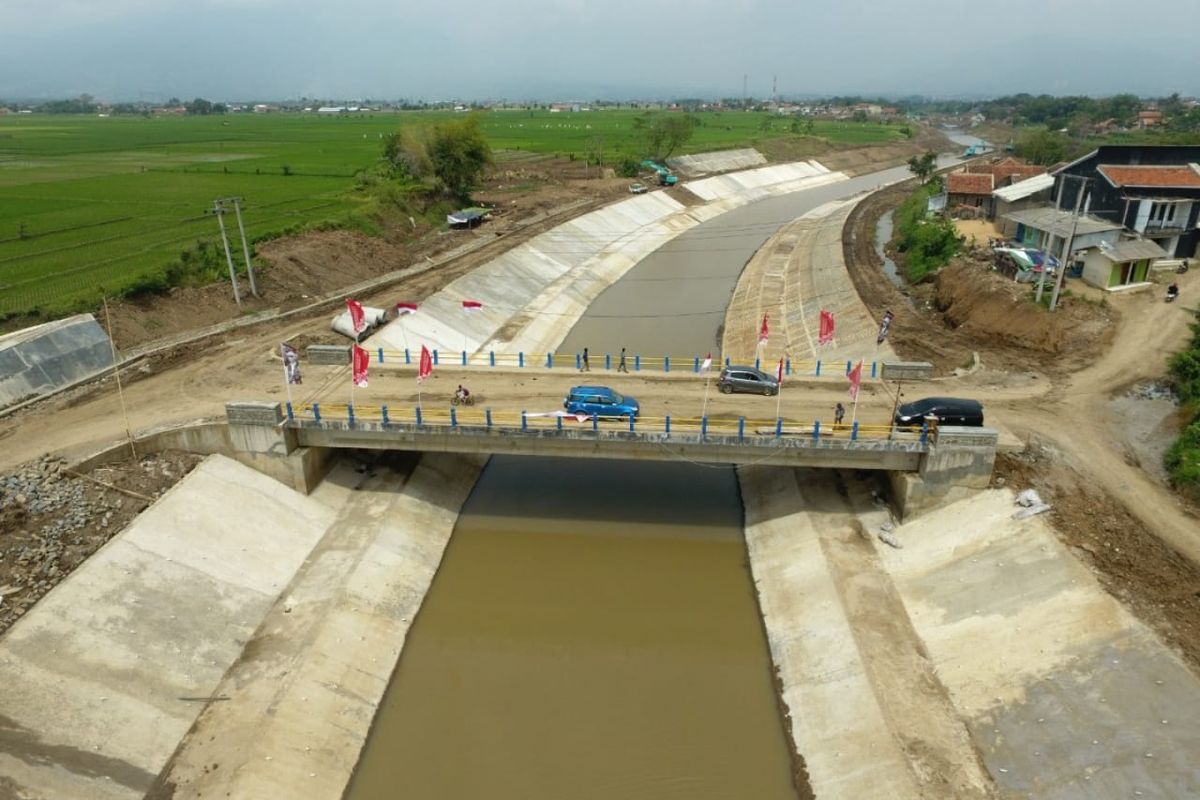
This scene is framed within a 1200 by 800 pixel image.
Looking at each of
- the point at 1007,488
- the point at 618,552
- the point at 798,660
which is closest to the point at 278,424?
the point at 618,552

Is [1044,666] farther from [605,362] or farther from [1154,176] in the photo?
[1154,176]

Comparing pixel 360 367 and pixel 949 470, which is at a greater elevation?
pixel 360 367

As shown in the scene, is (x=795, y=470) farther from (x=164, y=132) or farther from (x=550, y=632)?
(x=164, y=132)

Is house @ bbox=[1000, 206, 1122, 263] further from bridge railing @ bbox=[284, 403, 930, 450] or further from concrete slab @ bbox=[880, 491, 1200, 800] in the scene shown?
concrete slab @ bbox=[880, 491, 1200, 800]

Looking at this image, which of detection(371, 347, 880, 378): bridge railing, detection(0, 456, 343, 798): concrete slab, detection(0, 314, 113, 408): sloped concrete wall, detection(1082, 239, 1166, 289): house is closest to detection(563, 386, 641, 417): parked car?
detection(371, 347, 880, 378): bridge railing

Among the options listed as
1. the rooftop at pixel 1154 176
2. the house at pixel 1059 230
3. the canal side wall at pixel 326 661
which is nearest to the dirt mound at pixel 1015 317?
the house at pixel 1059 230

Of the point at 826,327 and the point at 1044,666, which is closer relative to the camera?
the point at 1044,666

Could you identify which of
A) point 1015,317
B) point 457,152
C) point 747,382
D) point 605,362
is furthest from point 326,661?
point 457,152

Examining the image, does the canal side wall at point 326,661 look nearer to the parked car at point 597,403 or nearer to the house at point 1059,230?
the parked car at point 597,403
